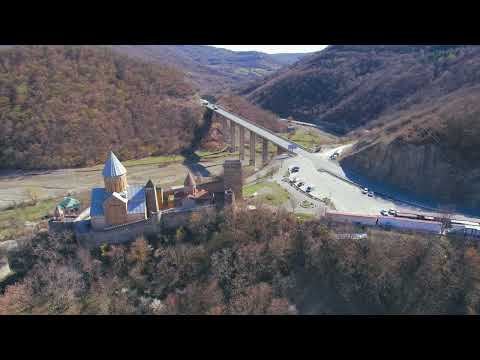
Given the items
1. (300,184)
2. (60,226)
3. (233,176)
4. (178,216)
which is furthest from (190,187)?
(300,184)

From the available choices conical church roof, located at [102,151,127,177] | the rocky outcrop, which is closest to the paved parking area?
the rocky outcrop

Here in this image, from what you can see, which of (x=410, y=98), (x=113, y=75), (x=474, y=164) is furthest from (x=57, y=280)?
(x=410, y=98)

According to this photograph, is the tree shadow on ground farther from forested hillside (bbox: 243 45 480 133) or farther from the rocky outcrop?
forested hillside (bbox: 243 45 480 133)

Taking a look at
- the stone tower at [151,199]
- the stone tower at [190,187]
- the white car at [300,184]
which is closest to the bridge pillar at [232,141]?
the white car at [300,184]

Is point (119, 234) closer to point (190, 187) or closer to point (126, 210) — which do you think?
point (126, 210)

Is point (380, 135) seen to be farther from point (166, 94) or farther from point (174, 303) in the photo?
point (166, 94)

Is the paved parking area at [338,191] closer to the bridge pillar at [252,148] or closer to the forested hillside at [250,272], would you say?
the forested hillside at [250,272]
